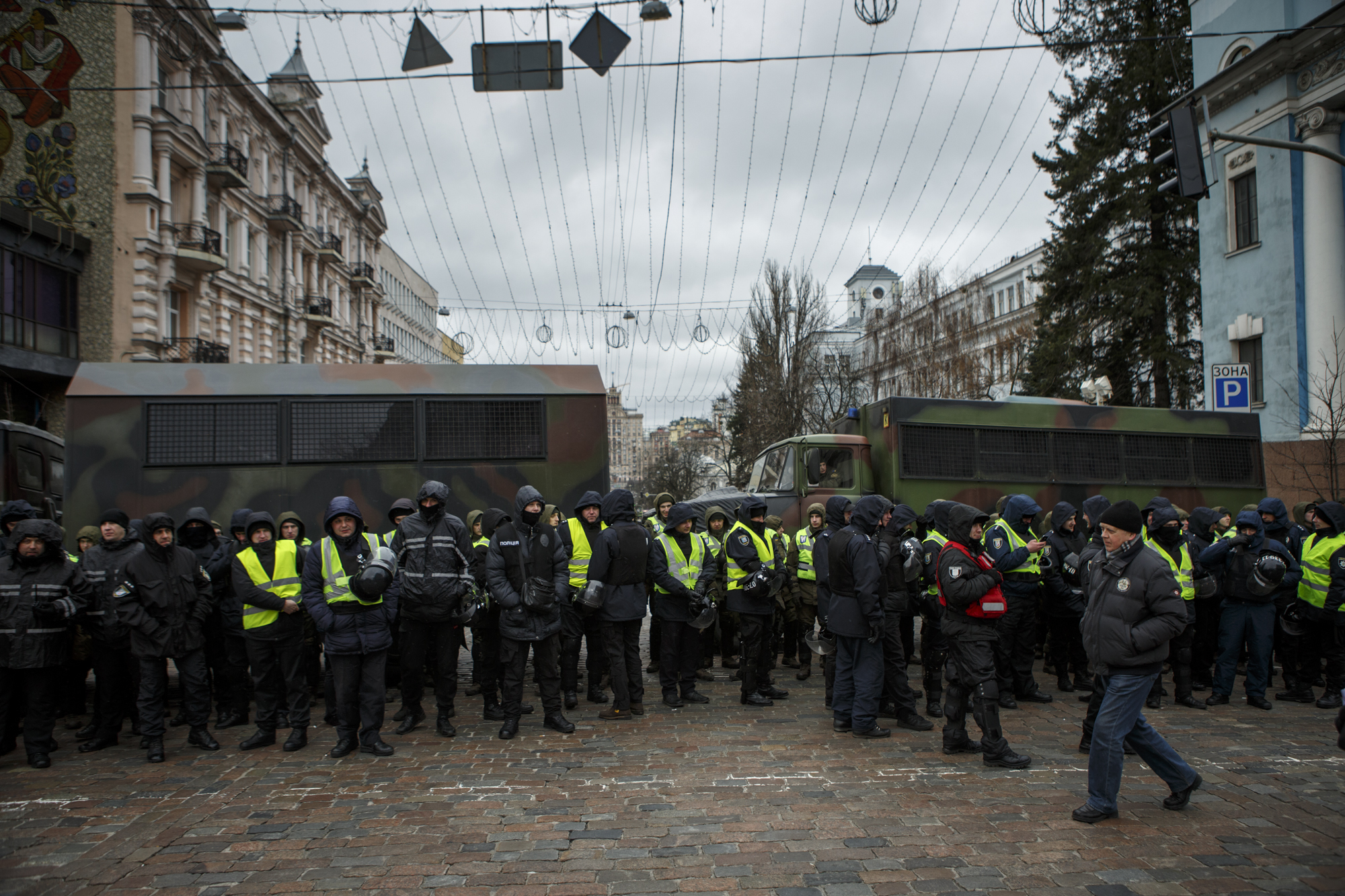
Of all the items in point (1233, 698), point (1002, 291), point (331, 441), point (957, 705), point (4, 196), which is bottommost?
point (1233, 698)

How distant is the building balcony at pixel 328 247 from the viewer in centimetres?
4259

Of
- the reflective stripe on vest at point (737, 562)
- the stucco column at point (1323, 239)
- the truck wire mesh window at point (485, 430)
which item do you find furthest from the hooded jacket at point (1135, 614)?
the stucco column at point (1323, 239)

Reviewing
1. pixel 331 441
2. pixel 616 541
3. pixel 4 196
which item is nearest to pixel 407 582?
pixel 616 541

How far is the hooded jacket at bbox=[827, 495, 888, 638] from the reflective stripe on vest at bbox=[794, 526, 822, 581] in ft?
8.08

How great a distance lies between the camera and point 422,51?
9094mm

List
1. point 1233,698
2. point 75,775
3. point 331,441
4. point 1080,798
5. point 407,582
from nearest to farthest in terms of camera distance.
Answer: point 1080,798 → point 75,775 → point 407,582 → point 1233,698 → point 331,441

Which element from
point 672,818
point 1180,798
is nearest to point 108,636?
point 672,818

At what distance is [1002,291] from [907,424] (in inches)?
2029

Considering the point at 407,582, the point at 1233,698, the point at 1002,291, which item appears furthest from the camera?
the point at 1002,291

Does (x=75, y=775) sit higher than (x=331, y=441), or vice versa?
(x=331, y=441)

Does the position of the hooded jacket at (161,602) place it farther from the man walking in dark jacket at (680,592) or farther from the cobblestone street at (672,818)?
the man walking in dark jacket at (680,592)

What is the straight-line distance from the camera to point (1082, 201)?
2547 centimetres

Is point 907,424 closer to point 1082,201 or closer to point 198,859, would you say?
point 198,859

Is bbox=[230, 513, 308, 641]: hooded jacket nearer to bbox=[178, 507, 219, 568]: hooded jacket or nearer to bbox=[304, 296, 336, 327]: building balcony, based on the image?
bbox=[178, 507, 219, 568]: hooded jacket
